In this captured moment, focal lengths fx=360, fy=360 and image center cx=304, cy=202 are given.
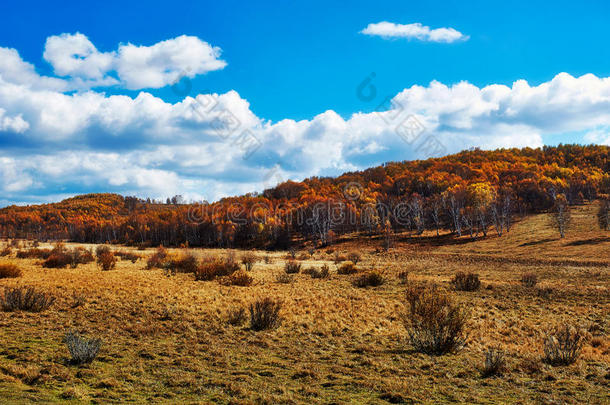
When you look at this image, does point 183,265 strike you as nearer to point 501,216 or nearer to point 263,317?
point 263,317

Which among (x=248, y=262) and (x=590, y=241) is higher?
(x=248, y=262)

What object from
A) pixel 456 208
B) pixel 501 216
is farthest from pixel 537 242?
pixel 456 208

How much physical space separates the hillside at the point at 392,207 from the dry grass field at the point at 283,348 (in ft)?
194

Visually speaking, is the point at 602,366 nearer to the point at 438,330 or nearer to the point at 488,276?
the point at 438,330

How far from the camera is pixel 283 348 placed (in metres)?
12.0

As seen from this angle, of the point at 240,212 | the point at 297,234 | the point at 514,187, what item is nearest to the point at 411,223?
the point at 297,234

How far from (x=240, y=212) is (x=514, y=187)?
88565 mm

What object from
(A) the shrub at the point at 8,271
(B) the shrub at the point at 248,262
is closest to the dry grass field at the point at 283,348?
(A) the shrub at the point at 8,271

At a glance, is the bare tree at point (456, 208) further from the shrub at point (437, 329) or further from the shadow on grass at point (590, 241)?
the shrub at point (437, 329)

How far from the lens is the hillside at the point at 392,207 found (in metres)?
93.2

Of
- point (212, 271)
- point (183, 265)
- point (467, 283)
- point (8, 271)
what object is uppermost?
point (8, 271)

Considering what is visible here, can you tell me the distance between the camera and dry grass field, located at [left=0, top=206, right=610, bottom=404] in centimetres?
789

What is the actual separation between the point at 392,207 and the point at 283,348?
101351mm

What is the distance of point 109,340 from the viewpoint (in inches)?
451
